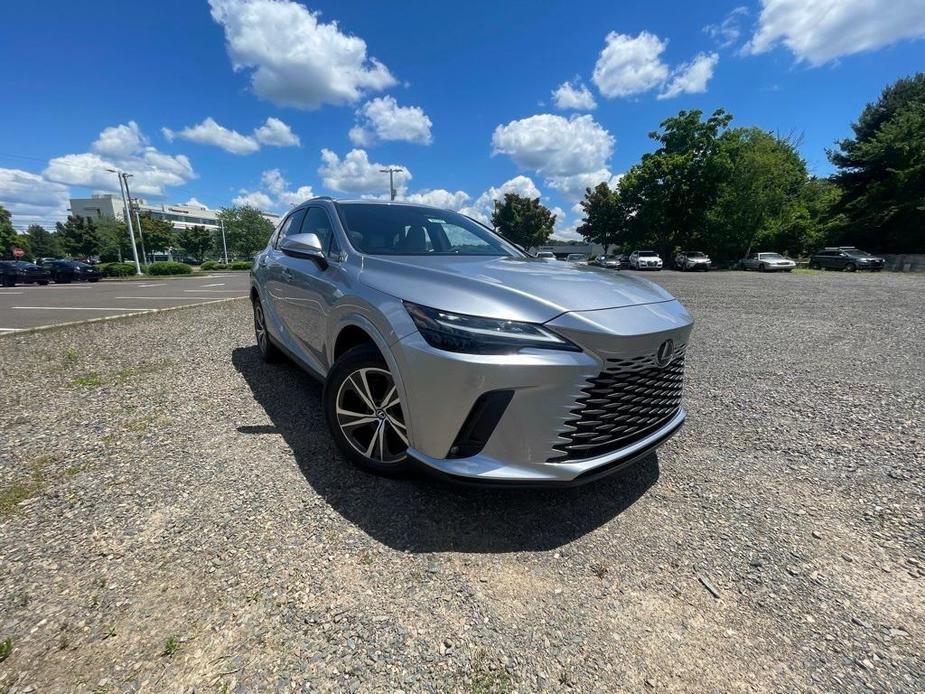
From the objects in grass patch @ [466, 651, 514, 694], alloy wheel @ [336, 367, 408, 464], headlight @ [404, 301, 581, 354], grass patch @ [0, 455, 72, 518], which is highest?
headlight @ [404, 301, 581, 354]

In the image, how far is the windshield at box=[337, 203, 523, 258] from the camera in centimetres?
290

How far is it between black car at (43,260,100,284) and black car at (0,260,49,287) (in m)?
1.15

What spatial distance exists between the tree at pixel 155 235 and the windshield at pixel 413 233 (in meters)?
63.3

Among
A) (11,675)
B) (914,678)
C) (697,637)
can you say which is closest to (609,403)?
(697,637)

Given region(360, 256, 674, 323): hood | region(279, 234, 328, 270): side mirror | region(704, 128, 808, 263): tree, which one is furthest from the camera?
region(704, 128, 808, 263): tree

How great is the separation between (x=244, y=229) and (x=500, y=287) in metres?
77.0

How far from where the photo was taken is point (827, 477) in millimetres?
2479

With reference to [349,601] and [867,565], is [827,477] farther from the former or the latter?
[349,601]

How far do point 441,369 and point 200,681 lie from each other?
128 cm

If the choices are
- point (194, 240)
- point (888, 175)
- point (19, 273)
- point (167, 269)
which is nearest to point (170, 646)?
point (19, 273)

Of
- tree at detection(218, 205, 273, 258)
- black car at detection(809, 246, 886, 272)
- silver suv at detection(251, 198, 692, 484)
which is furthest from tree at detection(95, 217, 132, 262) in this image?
black car at detection(809, 246, 886, 272)

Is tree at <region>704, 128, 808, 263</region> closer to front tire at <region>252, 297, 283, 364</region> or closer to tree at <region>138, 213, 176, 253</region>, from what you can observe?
front tire at <region>252, 297, 283, 364</region>

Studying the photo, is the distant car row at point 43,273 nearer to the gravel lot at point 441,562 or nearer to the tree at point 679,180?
the gravel lot at point 441,562

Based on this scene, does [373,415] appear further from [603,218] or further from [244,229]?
[244,229]
